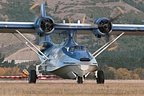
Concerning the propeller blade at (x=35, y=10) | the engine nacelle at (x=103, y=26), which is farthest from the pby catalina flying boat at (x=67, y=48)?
the propeller blade at (x=35, y=10)

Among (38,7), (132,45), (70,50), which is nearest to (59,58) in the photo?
(70,50)

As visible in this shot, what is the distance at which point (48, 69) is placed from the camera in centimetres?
4819

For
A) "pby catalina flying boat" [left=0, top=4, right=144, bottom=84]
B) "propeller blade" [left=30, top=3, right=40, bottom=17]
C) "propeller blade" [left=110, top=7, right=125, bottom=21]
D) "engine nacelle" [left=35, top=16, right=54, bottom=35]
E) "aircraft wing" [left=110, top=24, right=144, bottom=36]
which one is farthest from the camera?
"aircraft wing" [left=110, top=24, right=144, bottom=36]

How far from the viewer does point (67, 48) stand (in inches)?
1821

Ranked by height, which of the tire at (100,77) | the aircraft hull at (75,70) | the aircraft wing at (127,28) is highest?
the aircraft wing at (127,28)

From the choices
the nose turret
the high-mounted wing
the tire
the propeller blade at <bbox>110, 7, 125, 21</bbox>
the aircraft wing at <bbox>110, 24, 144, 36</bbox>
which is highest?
the propeller blade at <bbox>110, 7, 125, 21</bbox>

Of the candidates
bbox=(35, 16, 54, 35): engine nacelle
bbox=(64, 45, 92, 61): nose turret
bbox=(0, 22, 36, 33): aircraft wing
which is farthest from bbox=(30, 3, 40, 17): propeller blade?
bbox=(64, 45, 92, 61): nose turret

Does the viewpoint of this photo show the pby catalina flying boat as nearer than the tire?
Yes

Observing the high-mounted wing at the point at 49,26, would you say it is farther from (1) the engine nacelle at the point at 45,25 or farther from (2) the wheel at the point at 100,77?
(2) the wheel at the point at 100,77

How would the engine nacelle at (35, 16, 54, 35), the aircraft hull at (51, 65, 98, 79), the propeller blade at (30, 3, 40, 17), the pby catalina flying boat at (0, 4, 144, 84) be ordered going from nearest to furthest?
1. the aircraft hull at (51, 65, 98, 79)
2. the pby catalina flying boat at (0, 4, 144, 84)
3. the engine nacelle at (35, 16, 54, 35)
4. the propeller blade at (30, 3, 40, 17)

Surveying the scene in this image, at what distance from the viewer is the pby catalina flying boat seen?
Result: 147 ft

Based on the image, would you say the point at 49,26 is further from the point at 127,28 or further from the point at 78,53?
the point at 127,28

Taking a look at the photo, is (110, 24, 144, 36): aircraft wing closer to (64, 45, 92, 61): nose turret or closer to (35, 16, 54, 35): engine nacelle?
(64, 45, 92, 61): nose turret

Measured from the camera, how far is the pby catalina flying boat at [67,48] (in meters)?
44.8
